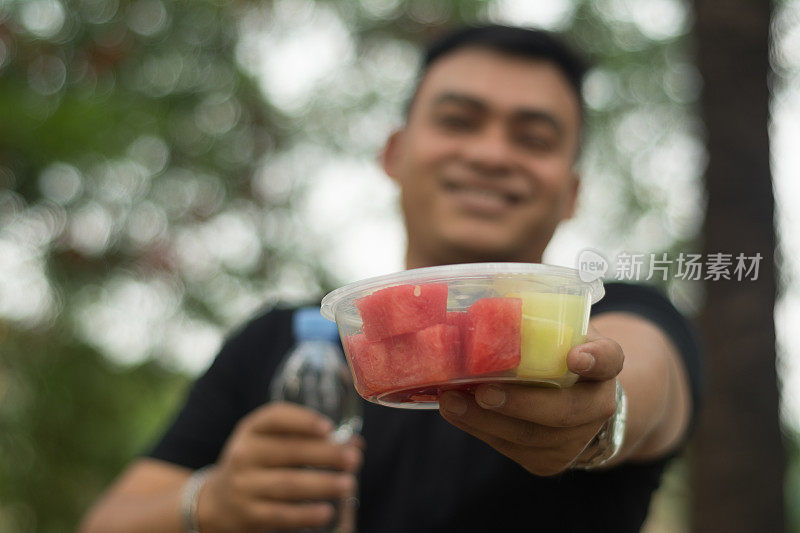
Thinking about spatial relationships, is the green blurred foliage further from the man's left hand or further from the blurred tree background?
the man's left hand

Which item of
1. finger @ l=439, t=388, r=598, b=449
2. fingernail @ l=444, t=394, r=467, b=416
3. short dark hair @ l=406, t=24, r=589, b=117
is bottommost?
finger @ l=439, t=388, r=598, b=449

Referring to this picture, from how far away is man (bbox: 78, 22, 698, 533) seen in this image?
5.63 ft

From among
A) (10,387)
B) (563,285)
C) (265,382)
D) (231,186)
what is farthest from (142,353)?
(563,285)

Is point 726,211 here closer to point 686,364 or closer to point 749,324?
point 749,324

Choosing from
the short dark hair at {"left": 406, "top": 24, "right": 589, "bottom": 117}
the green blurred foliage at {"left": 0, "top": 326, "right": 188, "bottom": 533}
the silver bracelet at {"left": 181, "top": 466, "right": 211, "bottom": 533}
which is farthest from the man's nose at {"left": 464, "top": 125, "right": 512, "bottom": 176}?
the green blurred foliage at {"left": 0, "top": 326, "right": 188, "bottom": 533}

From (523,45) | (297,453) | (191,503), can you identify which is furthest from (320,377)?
(523,45)

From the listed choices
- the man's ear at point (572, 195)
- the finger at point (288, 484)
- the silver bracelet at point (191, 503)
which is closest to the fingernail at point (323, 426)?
the finger at point (288, 484)

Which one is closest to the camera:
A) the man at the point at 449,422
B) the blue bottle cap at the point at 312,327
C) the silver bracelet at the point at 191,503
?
the man at the point at 449,422

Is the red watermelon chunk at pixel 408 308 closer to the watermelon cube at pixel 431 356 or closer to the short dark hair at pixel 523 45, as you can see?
the watermelon cube at pixel 431 356

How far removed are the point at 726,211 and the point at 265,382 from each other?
300 centimetres

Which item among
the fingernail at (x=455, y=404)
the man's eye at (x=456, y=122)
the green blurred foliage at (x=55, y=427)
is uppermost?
the man's eye at (x=456, y=122)

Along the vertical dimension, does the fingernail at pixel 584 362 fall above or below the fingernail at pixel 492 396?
above

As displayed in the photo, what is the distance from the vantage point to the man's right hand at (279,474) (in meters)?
1.73

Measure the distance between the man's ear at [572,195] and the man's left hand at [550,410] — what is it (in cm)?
115
